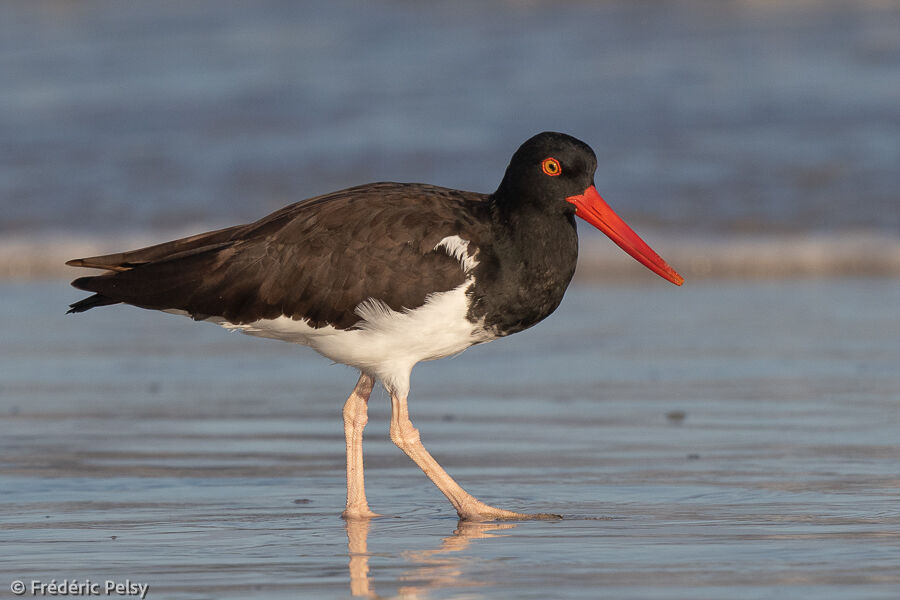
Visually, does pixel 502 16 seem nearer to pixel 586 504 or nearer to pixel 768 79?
pixel 768 79

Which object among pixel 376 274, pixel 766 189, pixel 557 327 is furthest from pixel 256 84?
pixel 376 274

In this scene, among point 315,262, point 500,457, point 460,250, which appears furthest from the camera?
point 500,457

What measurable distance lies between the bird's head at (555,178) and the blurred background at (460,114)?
242 inches

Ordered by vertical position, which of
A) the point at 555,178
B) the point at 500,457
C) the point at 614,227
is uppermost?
the point at 555,178

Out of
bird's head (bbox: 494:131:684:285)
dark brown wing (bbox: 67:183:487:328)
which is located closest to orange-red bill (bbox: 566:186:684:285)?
bird's head (bbox: 494:131:684:285)

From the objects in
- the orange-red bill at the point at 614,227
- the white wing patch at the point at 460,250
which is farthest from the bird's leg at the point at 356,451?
the orange-red bill at the point at 614,227

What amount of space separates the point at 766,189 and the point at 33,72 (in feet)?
34.3

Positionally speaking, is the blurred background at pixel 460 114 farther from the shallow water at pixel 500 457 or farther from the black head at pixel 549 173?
the black head at pixel 549 173

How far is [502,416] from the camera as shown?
749cm

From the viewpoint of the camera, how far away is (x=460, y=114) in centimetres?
1689

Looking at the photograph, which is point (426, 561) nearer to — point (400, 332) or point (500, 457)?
point (400, 332)

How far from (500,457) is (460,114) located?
34.9 feet

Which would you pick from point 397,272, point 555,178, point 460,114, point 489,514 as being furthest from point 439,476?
point 460,114

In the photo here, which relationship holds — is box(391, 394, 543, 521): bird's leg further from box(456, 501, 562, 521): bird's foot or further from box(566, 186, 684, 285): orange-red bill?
box(566, 186, 684, 285): orange-red bill
